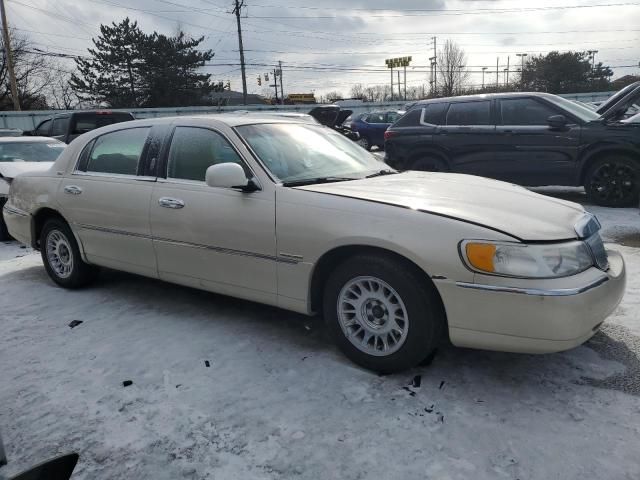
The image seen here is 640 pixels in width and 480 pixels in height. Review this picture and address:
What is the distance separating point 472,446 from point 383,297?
36.1 inches

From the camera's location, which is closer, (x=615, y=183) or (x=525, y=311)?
(x=525, y=311)

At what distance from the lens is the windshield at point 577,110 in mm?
7816

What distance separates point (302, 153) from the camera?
3781 millimetres

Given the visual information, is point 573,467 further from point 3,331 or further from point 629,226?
point 629,226

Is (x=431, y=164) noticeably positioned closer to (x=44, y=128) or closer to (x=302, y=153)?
(x=302, y=153)

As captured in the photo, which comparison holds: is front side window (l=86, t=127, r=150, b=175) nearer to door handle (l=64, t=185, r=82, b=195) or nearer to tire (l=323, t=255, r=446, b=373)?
door handle (l=64, t=185, r=82, b=195)

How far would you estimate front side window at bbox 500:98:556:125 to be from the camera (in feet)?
26.4

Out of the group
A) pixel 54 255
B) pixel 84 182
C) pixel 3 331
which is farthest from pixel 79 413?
pixel 54 255

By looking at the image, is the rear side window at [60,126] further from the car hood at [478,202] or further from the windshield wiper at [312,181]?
the car hood at [478,202]

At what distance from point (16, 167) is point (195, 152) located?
5401mm

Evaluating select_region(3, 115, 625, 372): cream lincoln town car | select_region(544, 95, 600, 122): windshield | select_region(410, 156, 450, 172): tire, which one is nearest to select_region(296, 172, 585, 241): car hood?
select_region(3, 115, 625, 372): cream lincoln town car

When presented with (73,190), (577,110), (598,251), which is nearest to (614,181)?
(577,110)

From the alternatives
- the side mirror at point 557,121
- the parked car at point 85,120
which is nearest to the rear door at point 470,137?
the side mirror at point 557,121

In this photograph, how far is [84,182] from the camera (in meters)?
4.48
